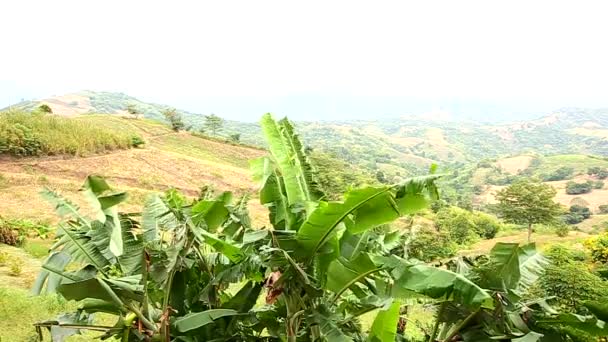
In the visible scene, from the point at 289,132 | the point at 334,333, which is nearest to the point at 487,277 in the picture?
the point at 334,333

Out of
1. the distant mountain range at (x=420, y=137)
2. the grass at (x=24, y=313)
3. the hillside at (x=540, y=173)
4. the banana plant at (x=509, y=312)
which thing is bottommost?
the distant mountain range at (x=420, y=137)

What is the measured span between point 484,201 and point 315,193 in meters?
45.3

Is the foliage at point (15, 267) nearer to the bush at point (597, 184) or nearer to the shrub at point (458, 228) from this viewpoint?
the shrub at point (458, 228)

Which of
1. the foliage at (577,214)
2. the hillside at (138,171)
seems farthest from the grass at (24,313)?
the foliage at (577,214)

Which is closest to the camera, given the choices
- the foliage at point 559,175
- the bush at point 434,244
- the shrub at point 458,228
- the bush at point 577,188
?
the bush at point 434,244

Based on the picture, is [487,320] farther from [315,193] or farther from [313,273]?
[315,193]

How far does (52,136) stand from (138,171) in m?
3.57

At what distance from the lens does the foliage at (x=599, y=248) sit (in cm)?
1020

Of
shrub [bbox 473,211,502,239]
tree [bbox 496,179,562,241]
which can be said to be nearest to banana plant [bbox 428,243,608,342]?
tree [bbox 496,179,562,241]

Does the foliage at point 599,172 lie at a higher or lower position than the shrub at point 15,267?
lower

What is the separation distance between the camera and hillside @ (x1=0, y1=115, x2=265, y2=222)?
1434 centimetres

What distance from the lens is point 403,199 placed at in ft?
5.82

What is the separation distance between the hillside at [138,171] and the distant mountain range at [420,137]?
31251mm

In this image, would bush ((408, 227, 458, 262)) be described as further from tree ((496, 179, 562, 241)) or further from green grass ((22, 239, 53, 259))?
green grass ((22, 239, 53, 259))
